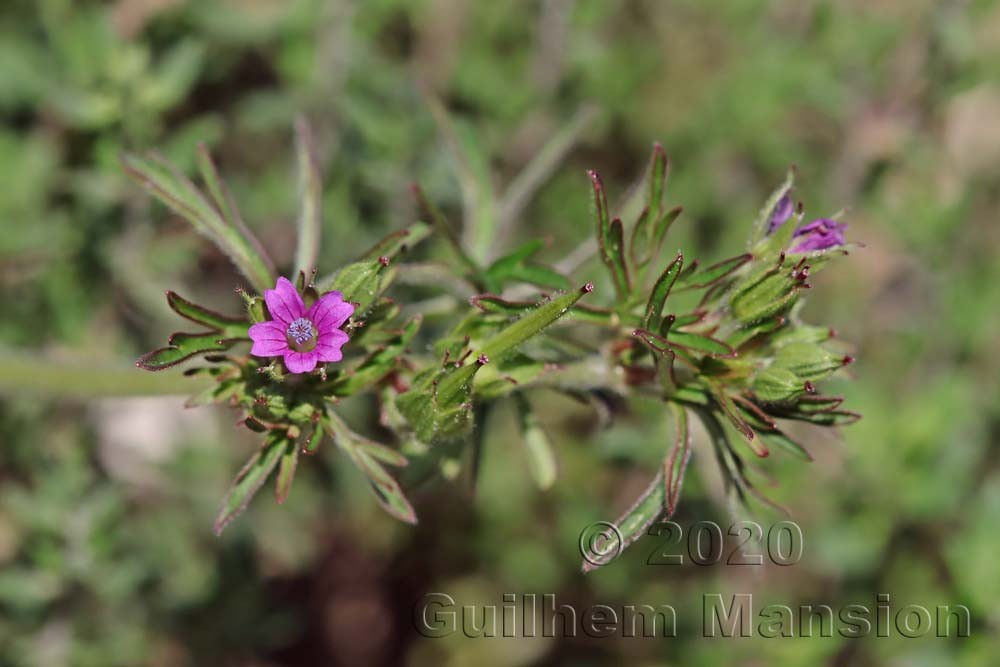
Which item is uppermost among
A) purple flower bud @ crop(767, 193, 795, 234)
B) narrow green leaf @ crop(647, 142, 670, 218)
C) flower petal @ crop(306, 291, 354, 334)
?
narrow green leaf @ crop(647, 142, 670, 218)

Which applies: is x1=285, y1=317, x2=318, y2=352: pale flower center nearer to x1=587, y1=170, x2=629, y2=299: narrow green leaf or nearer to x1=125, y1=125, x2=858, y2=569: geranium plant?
x1=125, y1=125, x2=858, y2=569: geranium plant

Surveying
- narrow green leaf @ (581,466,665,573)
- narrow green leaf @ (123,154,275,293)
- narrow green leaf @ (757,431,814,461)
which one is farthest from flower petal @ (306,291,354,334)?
narrow green leaf @ (757,431,814,461)

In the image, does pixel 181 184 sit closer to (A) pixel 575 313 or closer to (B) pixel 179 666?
(A) pixel 575 313

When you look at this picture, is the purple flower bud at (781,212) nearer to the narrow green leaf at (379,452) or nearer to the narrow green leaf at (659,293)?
the narrow green leaf at (659,293)

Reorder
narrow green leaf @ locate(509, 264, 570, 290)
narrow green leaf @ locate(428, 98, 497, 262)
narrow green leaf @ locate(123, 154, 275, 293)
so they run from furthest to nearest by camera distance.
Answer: narrow green leaf @ locate(428, 98, 497, 262) → narrow green leaf @ locate(509, 264, 570, 290) → narrow green leaf @ locate(123, 154, 275, 293)

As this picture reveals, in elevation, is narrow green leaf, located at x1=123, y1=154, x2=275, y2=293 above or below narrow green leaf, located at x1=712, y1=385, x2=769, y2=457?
above

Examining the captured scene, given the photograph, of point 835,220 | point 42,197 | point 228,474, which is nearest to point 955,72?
point 835,220

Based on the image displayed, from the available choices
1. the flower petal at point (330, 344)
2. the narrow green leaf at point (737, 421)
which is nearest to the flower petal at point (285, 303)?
the flower petal at point (330, 344)
